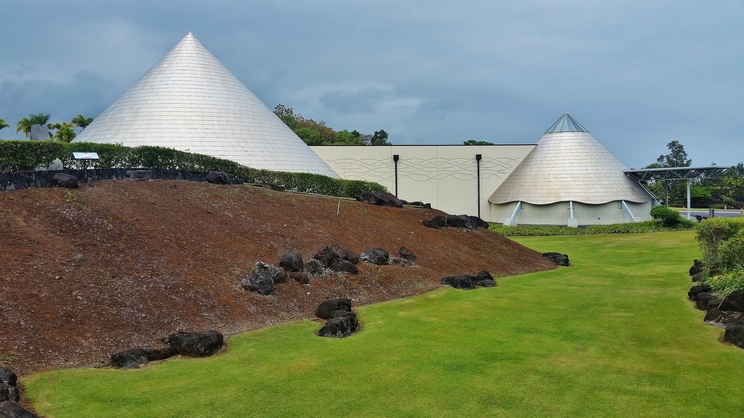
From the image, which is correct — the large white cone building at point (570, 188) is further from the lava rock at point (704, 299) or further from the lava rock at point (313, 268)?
the lava rock at point (313, 268)

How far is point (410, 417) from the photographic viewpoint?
728 centimetres

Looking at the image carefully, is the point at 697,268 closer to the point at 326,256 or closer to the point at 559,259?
the point at 559,259

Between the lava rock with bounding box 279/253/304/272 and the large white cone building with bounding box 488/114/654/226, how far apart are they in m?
35.8

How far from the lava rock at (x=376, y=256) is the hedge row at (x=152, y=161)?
316 inches

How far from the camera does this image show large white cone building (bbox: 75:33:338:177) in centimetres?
3116

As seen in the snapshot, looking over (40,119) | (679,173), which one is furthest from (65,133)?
(679,173)

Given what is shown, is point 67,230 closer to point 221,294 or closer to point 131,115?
point 221,294

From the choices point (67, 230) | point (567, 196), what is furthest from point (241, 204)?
point (567, 196)

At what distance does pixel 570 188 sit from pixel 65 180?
4042 centimetres

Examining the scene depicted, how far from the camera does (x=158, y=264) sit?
40.8ft

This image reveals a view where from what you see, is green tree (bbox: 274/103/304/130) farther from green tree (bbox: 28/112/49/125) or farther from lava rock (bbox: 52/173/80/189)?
lava rock (bbox: 52/173/80/189)

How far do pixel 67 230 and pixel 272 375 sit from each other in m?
6.52

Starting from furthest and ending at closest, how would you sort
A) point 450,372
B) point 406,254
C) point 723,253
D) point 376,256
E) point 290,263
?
1. point 406,254
2. point 376,256
3. point 723,253
4. point 290,263
5. point 450,372

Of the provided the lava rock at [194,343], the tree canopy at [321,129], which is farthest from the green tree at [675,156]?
the lava rock at [194,343]
